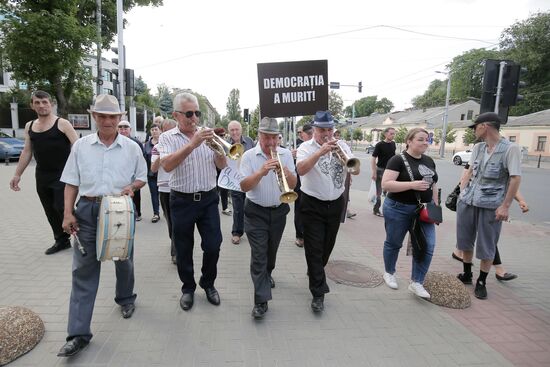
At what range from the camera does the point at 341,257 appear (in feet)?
17.4

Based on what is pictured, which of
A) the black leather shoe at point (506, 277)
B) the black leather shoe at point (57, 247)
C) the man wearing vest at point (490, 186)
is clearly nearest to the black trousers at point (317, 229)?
the man wearing vest at point (490, 186)

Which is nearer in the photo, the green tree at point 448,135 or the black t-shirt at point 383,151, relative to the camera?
the black t-shirt at point 383,151

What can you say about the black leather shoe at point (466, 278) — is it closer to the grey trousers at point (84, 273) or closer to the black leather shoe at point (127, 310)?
the black leather shoe at point (127, 310)

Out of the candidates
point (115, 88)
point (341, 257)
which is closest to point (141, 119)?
point (115, 88)

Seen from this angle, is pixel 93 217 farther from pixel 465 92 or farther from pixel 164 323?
pixel 465 92

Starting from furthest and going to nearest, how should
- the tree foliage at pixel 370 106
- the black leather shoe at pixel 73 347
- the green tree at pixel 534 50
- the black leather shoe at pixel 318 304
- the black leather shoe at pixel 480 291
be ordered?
the tree foliage at pixel 370 106 < the green tree at pixel 534 50 < the black leather shoe at pixel 480 291 < the black leather shoe at pixel 318 304 < the black leather shoe at pixel 73 347

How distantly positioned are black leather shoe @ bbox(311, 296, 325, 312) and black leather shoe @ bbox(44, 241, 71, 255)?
379 centimetres

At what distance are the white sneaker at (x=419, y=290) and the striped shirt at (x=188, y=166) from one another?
272 cm

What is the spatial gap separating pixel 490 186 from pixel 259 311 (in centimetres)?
306

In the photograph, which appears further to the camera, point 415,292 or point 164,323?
point 415,292

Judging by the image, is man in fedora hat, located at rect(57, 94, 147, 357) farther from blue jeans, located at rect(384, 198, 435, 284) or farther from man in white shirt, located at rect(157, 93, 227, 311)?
blue jeans, located at rect(384, 198, 435, 284)

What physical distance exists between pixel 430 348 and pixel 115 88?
1230 cm

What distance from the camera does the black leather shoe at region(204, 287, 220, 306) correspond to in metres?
3.63

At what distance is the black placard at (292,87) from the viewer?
532 centimetres
